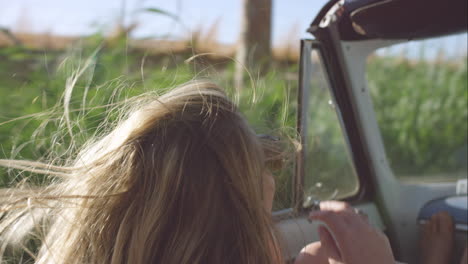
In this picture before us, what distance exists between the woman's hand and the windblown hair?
0.69 feet

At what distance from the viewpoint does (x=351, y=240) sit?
4.36 ft

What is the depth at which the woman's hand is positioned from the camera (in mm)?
1311

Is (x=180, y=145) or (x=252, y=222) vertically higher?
(x=180, y=145)

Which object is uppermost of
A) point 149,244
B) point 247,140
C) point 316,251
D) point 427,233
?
point 247,140

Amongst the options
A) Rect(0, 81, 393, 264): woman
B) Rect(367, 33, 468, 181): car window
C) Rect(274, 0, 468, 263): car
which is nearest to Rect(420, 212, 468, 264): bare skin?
Rect(274, 0, 468, 263): car

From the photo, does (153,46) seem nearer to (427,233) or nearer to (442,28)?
(442,28)

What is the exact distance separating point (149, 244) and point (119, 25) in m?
2.25

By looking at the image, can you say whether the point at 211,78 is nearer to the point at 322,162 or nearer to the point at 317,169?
the point at 317,169

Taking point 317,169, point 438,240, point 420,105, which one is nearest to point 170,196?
point 317,169

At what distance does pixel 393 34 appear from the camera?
7.50 feet

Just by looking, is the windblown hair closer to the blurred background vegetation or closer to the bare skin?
the blurred background vegetation

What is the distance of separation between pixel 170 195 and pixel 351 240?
0.51m

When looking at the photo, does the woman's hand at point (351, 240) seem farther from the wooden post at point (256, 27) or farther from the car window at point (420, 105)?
the car window at point (420, 105)

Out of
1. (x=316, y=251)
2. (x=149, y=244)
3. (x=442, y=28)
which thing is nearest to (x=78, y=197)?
(x=149, y=244)
